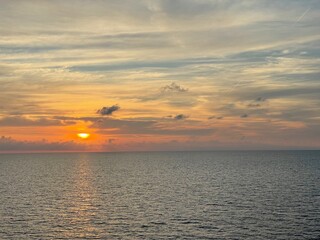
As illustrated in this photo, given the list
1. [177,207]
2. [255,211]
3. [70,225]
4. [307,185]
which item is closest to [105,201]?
[177,207]

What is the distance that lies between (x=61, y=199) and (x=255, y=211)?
193 ft

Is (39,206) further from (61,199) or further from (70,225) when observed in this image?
(70,225)

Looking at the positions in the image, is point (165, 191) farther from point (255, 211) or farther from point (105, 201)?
point (255, 211)

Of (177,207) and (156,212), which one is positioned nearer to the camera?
(156,212)

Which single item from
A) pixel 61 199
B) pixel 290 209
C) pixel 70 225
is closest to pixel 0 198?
pixel 61 199

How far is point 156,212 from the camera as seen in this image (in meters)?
99.7

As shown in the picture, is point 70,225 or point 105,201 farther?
point 105,201

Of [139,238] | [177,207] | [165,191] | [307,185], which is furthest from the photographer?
[307,185]

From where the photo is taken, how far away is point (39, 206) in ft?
360

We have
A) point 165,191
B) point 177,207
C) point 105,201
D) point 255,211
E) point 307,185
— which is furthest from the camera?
point 307,185

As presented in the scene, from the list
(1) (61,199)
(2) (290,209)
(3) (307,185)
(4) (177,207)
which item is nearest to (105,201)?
(1) (61,199)

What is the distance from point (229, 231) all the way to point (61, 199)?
6256 cm

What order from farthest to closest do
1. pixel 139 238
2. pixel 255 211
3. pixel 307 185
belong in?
pixel 307 185 → pixel 255 211 → pixel 139 238

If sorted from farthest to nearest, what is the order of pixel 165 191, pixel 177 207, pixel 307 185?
pixel 307 185, pixel 165 191, pixel 177 207
